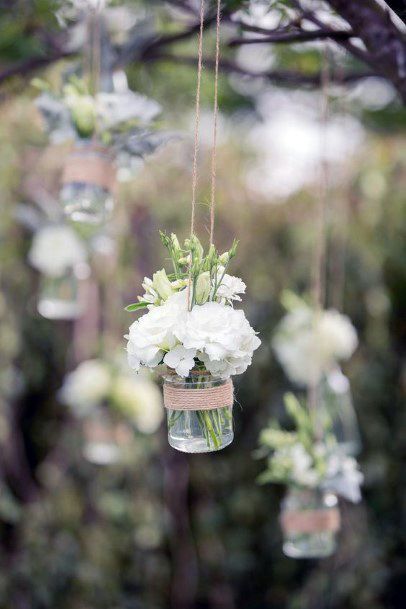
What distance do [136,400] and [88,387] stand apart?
18 cm

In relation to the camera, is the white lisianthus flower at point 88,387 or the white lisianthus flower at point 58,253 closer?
the white lisianthus flower at point 58,253

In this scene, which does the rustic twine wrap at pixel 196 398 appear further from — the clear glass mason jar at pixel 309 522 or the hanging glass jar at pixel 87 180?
the clear glass mason jar at pixel 309 522

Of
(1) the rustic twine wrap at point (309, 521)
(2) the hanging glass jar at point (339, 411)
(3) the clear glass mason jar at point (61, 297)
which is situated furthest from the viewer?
(3) the clear glass mason jar at point (61, 297)

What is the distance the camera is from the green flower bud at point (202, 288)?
0.98 m

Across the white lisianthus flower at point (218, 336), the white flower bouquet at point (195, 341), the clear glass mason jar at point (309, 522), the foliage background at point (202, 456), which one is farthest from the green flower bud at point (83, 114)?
the foliage background at point (202, 456)

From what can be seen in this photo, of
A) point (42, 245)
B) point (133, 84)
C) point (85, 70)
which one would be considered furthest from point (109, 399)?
point (85, 70)

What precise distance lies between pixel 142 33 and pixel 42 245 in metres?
0.84

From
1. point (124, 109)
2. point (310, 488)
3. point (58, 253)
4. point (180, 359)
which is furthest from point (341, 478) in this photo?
point (58, 253)

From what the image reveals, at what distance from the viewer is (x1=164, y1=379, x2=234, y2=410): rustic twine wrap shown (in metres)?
0.99

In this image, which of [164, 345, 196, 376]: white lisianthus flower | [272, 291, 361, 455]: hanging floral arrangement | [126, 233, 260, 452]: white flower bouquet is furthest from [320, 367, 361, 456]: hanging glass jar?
[164, 345, 196, 376]: white lisianthus flower

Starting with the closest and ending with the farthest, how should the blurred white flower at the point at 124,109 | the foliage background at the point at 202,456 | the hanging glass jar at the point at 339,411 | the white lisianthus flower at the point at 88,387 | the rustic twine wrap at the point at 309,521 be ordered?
the blurred white flower at the point at 124,109 < the rustic twine wrap at the point at 309,521 < the hanging glass jar at the point at 339,411 < the white lisianthus flower at the point at 88,387 < the foliage background at the point at 202,456

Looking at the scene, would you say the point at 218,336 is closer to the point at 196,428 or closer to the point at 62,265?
the point at 196,428

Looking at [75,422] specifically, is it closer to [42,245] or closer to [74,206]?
[42,245]

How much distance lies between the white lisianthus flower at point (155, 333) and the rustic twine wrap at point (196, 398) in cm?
6
